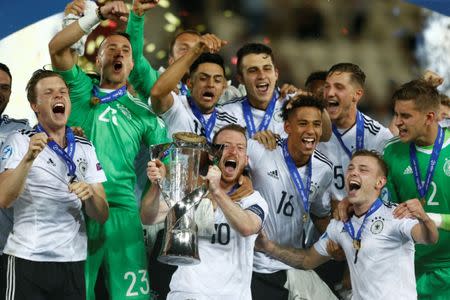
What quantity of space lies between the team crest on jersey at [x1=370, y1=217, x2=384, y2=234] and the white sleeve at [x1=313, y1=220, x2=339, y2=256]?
232mm

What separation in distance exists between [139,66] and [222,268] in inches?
55.6

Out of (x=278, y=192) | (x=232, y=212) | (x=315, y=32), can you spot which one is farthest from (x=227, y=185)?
(x=315, y=32)

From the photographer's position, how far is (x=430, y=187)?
251 inches

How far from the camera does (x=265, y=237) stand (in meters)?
6.31

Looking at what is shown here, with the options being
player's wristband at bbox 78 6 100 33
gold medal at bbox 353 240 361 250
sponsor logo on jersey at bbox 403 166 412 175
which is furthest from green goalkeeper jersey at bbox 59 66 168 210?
sponsor logo on jersey at bbox 403 166 412 175

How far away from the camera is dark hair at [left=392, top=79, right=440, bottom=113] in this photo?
6.38m

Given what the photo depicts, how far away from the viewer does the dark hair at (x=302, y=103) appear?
6.44 m

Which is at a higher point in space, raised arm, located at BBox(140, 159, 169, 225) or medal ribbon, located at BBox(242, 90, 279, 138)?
medal ribbon, located at BBox(242, 90, 279, 138)

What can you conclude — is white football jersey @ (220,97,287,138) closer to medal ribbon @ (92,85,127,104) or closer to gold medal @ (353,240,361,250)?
medal ribbon @ (92,85,127,104)

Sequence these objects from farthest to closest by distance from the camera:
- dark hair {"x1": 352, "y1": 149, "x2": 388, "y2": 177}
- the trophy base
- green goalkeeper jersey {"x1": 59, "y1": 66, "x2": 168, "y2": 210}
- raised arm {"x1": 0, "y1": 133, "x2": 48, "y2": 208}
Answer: green goalkeeper jersey {"x1": 59, "y1": 66, "x2": 168, "y2": 210} → dark hair {"x1": 352, "y1": 149, "x2": 388, "y2": 177} → the trophy base → raised arm {"x1": 0, "y1": 133, "x2": 48, "y2": 208}

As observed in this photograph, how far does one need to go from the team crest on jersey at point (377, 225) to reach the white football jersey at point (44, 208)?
1.43 metres

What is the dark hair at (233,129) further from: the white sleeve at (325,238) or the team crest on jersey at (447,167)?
the team crest on jersey at (447,167)

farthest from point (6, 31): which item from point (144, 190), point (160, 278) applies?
point (160, 278)

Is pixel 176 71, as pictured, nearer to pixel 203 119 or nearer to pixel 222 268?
pixel 203 119
